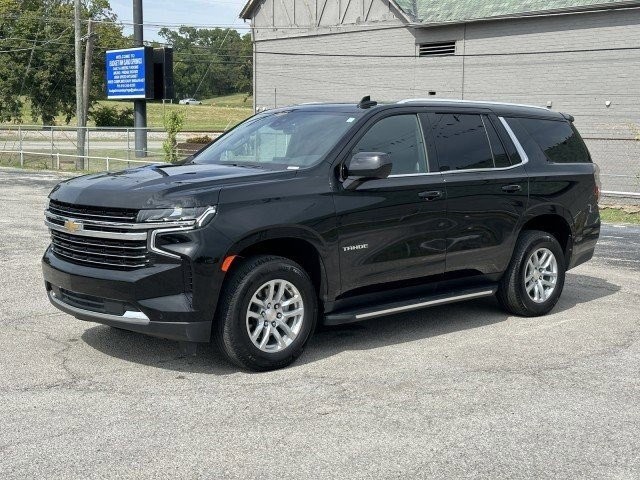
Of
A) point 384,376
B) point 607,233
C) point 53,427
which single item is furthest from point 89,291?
point 607,233

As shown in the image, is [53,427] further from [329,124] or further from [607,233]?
[607,233]

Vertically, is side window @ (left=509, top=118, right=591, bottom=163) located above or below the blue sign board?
below

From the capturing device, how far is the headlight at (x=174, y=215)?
17.7 feet

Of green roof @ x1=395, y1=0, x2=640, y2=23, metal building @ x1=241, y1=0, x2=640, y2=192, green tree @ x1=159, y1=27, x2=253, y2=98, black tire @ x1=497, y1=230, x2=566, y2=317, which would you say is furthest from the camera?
green tree @ x1=159, y1=27, x2=253, y2=98

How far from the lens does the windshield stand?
253 inches

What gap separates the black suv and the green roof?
2044 centimetres

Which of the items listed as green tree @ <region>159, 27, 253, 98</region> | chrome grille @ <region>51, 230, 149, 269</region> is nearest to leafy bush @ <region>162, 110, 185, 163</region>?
chrome grille @ <region>51, 230, 149, 269</region>

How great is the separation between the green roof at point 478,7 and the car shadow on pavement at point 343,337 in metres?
20.6

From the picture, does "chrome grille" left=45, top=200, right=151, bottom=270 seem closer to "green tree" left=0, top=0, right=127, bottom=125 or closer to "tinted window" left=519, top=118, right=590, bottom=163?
"tinted window" left=519, top=118, right=590, bottom=163

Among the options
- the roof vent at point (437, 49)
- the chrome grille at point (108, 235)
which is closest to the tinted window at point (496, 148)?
the chrome grille at point (108, 235)

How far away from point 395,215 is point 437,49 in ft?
88.2

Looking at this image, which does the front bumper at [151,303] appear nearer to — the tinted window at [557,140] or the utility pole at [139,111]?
the tinted window at [557,140]

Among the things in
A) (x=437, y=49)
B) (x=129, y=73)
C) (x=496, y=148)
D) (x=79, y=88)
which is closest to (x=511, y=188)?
(x=496, y=148)

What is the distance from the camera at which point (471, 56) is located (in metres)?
30.5
